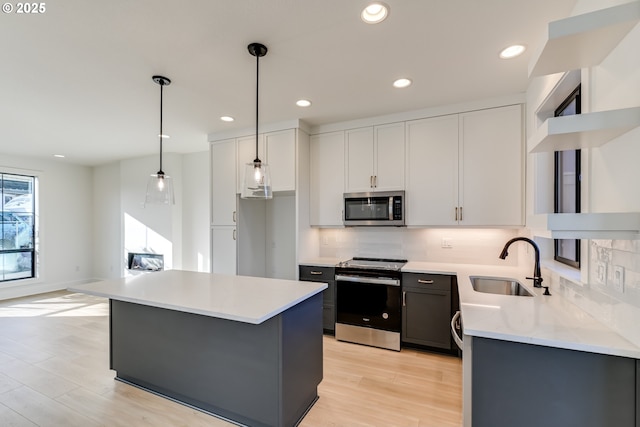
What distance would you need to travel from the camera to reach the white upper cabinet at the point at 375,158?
10.8ft

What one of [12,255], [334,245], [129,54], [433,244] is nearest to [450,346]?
[433,244]

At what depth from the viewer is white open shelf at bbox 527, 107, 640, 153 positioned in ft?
3.61

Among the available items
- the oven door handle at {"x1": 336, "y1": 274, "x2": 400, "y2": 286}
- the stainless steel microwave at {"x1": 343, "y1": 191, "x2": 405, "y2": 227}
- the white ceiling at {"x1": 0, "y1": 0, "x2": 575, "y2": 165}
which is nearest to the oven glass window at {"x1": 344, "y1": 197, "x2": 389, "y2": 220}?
the stainless steel microwave at {"x1": 343, "y1": 191, "x2": 405, "y2": 227}

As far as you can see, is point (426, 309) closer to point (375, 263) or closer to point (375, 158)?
point (375, 263)

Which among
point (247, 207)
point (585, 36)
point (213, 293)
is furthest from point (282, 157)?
point (585, 36)

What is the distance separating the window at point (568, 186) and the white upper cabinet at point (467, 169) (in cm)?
50

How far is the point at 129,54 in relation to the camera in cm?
207

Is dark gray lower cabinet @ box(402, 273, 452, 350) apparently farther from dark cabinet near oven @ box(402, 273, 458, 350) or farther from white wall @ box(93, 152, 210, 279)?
white wall @ box(93, 152, 210, 279)

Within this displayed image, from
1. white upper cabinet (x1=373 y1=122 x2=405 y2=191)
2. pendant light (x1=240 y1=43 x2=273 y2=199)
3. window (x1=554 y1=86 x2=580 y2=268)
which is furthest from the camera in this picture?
white upper cabinet (x1=373 y1=122 x2=405 y2=191)

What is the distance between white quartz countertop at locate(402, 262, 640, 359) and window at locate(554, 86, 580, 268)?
315 mm

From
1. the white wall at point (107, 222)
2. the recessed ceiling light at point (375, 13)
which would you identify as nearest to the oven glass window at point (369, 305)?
the recessed ceiling light at point (375, 13)

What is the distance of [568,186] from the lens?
2.14 metres

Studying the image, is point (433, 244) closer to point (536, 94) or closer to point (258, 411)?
point (536, 94)

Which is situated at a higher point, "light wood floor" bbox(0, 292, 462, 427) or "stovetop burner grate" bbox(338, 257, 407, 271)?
"stovetop burner grate" bbox(338, 257, 407, 271)
